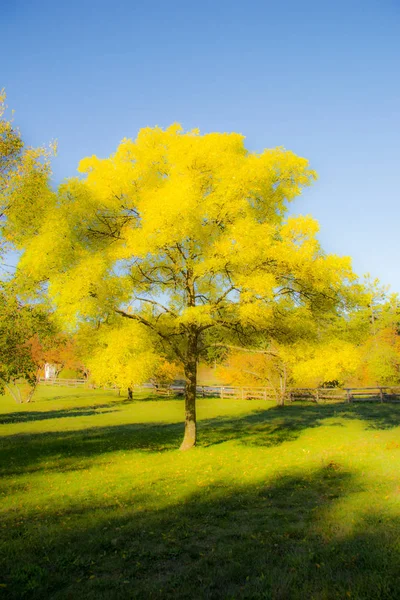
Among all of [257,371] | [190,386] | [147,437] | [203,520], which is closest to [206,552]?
[203,520]

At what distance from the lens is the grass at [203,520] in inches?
205

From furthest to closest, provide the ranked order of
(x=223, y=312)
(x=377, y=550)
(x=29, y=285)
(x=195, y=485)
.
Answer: (x=223, y=312), (x=29, y=285), (x=195, y=485), (x=377, y=550)

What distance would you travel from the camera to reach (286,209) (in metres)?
15.4

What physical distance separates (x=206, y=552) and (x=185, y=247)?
953cm

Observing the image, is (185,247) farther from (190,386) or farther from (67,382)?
(67,382)

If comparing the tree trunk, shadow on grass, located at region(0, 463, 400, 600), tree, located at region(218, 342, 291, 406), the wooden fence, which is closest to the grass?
shadow on grass, located at region(0, 463, 400, 600)

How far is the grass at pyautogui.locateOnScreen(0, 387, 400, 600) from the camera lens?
17.1 feet

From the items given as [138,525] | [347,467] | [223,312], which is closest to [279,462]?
[347,467]

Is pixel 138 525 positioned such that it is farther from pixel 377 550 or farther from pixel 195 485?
pixel 377 550

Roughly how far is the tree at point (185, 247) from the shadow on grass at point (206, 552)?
17.3 ft

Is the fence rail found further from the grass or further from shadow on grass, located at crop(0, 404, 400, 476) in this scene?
the grass

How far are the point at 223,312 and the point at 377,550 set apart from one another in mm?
9601

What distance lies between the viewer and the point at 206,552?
6191mm

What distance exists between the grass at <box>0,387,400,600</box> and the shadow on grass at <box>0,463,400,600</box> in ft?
0.08
